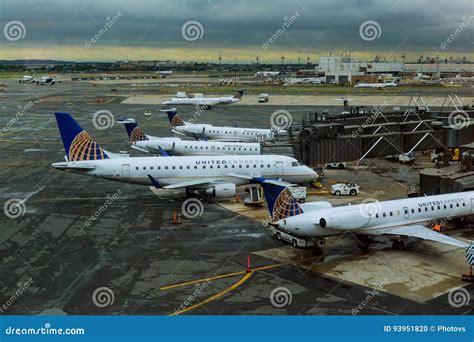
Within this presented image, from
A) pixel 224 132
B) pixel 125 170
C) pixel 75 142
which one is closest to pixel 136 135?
pixel 224 132

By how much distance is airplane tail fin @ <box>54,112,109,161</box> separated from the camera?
52469mm

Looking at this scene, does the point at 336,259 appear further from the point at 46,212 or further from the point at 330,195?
the point at 46,212

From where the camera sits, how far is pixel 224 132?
3546 inches

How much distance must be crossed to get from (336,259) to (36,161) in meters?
53.5

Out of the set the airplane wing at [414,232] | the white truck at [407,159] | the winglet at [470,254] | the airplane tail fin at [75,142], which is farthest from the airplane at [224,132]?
the winglet at [470,254]

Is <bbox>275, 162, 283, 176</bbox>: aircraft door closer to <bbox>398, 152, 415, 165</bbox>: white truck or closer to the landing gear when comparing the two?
the landing gear

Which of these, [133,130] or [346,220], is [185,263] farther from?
[133,130]

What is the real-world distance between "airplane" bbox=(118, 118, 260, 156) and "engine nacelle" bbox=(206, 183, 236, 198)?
45.2 feet

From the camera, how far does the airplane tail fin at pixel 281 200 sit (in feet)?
120

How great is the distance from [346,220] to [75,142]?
95.4ft

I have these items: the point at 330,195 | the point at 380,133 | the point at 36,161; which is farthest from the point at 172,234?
the point at 36,161

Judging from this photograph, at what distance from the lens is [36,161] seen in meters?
76.2

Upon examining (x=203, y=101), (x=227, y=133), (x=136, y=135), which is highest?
(x=203, y=101)

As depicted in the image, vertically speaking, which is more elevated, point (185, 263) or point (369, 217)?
point (369, 217)
